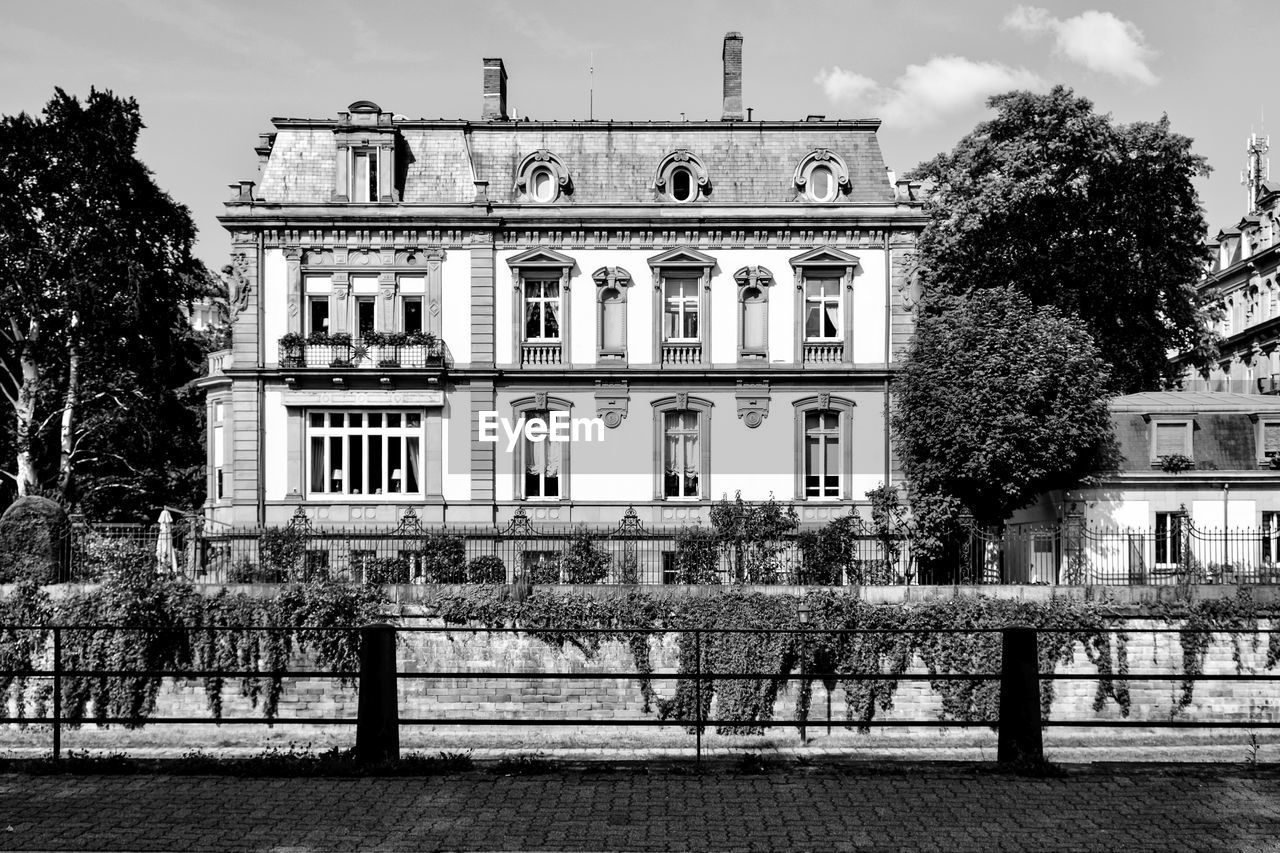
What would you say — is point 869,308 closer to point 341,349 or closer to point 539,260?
point 539,260

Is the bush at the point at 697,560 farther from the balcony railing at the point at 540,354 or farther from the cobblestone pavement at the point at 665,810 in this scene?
the cobblestone pavement at the point at 665,810

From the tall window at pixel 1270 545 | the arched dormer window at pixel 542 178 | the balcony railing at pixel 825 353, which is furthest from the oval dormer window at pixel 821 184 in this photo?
the tall window at pixel 1270 545

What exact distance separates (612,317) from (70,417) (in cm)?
1744

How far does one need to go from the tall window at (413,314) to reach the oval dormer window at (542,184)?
4333mm

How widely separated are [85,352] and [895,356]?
2451 centimetres

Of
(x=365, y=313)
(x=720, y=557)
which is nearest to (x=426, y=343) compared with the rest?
(x=365, y=313)

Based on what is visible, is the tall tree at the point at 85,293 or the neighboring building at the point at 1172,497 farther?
the tall tree at the point at 85,293

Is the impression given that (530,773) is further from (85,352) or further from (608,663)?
(85,352)

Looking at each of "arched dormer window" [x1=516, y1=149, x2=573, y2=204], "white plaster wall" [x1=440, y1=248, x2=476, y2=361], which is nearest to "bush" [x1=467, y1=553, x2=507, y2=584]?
"white plaster wall" [x1=440, y1=248, x2=476, y2=361]

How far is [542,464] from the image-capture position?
1117 inches

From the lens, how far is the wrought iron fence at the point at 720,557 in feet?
71.5

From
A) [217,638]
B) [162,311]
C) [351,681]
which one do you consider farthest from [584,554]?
[162,311]

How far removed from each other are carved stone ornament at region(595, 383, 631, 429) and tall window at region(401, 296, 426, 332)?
512 centimetres

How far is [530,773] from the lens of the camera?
954 centimetres
